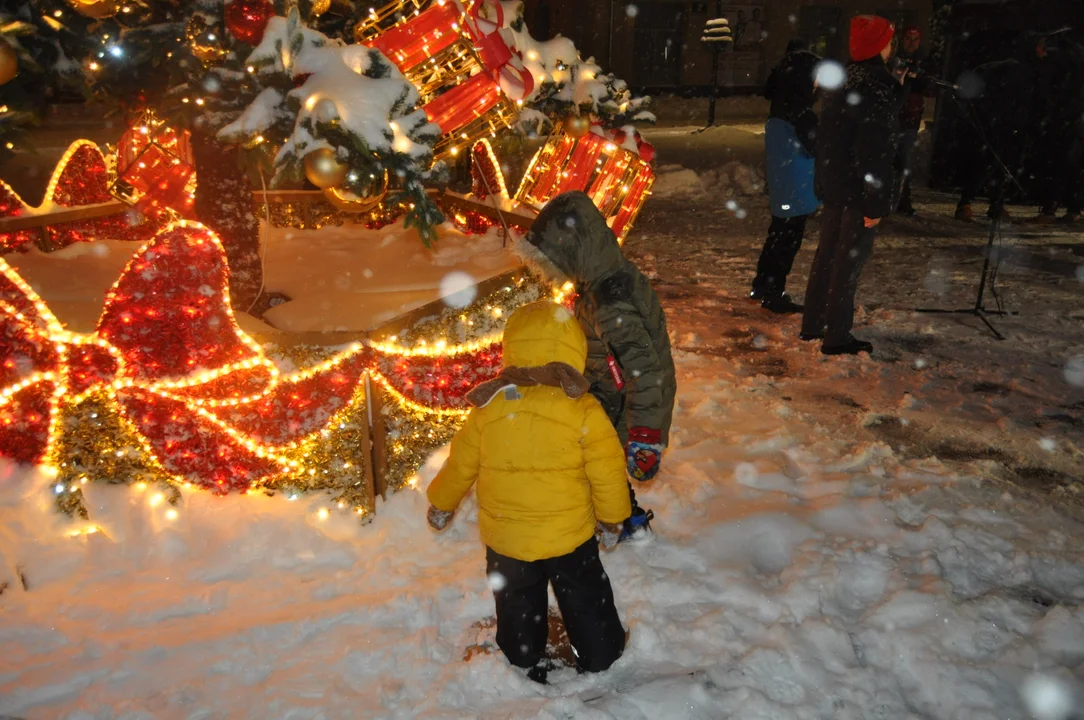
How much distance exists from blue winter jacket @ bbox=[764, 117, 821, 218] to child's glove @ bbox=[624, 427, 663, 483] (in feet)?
13.2

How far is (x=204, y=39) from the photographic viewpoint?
11.4 ft

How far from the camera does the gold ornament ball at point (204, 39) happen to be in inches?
135

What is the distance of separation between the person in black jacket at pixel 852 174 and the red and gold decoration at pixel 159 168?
4.28 m

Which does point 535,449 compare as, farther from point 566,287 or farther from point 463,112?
point 463,112

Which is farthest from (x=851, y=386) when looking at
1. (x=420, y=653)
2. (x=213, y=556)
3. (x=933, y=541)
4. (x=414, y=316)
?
(x=213, y=556)

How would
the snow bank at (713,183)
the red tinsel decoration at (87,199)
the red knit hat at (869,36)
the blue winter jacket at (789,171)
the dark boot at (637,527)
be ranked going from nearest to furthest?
the dark boot at (637,527) → the red knit hat at (869,36) → the red tinsel decoration at (87,199) → the blue winter jacket at (789,171) → the snow bank at (713,183)

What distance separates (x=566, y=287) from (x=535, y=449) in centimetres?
126

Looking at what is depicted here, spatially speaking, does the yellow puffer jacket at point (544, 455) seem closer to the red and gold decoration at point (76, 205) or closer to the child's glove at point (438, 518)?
the child's glove at point (438, 518)

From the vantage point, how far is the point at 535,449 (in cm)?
268

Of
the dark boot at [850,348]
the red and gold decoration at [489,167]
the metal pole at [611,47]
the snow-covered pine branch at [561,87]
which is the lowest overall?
the dark boot at [850,348]

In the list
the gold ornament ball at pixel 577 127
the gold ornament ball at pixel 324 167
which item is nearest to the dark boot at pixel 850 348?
the gold ornament ball at pixel 577 127

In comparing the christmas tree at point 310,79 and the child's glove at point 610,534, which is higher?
the christmas tree at point 310,79

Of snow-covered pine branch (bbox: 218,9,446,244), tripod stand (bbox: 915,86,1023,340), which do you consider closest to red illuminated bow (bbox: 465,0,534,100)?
snow-covered pine branch (bbox: 218,9,446,244)

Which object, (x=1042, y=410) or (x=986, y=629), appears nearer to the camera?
(x=986, y=629)
